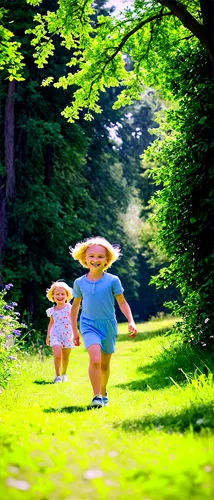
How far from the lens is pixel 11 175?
800 inches

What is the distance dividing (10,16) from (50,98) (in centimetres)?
323

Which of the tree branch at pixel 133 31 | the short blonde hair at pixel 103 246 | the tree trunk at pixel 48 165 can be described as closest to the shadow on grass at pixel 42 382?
the short blonde hair at pixel 103 246

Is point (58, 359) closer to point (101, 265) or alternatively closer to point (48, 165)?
point (101, 265)

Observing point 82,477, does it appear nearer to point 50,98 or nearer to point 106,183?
point 50,98

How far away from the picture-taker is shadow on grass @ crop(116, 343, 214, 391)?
839cm

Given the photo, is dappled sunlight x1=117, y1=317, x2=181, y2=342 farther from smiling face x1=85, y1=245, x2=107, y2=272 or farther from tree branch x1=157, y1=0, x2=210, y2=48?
tree branch x1=157, y1=0, x2=210, y2=48

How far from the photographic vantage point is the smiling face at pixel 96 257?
7.30 m

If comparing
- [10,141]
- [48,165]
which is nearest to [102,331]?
[10,141]

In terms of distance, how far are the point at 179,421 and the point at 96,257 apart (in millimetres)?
3190

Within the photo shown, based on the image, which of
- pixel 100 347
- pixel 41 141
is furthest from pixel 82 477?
pixel 41 141

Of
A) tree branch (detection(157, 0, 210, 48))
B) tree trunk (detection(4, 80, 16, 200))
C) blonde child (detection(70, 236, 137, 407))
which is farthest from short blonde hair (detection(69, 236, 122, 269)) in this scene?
tree trunk (detection(4, 80, 16, 200))

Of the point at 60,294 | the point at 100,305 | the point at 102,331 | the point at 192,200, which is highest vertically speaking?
the point at 192,200

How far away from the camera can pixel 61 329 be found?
10.5 m

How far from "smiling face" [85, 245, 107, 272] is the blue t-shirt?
0.49 feet
